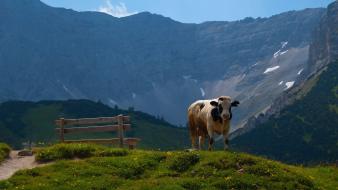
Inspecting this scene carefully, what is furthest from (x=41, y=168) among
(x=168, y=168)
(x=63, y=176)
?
(x=168, y=168)

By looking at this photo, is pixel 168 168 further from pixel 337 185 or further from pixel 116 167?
pixel 337 185

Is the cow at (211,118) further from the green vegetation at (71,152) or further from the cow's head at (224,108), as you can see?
the green vegetation at (71,152)

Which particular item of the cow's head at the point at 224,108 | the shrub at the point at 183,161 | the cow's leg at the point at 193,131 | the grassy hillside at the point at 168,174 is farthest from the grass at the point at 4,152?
the cow's head at the point at 224,108

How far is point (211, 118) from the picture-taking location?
117 ft

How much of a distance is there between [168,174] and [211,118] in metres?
7.77

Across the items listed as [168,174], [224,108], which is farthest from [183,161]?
[224,108]

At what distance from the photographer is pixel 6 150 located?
121 ft

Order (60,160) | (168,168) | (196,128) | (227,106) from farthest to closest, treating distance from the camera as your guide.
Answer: (196,128) → (227,106) → (60,160) → (168,168)

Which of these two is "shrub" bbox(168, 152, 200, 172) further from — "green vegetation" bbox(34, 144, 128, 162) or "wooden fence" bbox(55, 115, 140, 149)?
"wooden fence" bbox(55, 115, 140, 149)

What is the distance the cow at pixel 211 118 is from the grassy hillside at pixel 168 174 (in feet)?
14.0

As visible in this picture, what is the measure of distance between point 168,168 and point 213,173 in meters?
3.13

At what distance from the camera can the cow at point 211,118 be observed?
114ft

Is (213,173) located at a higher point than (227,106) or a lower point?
lower

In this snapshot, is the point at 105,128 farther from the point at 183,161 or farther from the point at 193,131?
the point at 183,161
